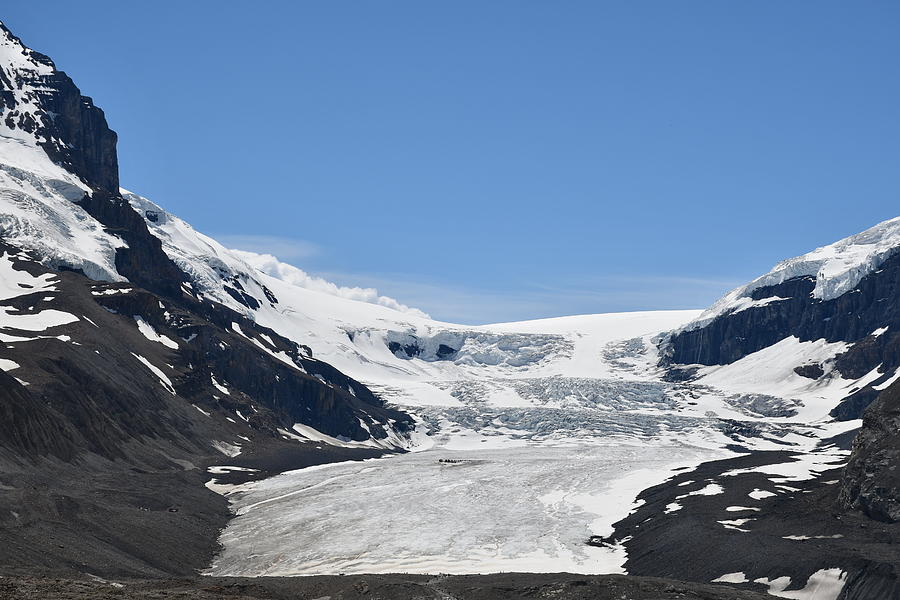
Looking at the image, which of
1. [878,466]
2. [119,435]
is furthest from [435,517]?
[119,435]

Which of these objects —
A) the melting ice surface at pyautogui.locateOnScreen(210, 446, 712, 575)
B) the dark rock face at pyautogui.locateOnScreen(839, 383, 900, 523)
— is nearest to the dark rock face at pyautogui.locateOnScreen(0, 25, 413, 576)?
the melting ice surface at pyautogui.locateOnScreen(210, 446, 712, 575)

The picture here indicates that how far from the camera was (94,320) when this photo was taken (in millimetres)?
158875

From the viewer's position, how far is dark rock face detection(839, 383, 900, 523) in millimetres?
67688

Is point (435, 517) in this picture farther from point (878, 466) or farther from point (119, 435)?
point (119, 435)

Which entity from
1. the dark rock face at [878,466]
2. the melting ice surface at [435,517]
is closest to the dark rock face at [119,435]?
the melting ice surface at [435,517]

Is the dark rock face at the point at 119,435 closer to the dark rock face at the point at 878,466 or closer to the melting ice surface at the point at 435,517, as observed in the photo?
the melting ice surface at the point at 435,517

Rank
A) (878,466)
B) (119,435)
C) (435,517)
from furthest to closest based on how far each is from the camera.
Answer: (119,435) < (435,517) < (878,466)

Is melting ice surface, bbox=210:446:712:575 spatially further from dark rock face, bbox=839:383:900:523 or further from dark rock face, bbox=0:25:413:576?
dark rock face, bbox=839:383:900:523

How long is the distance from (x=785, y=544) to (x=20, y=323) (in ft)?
387

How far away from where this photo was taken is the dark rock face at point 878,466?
67.7 meters

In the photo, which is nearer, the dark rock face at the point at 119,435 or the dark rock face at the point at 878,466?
the dark rock face at the point at 878,466

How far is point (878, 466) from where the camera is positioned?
233ft

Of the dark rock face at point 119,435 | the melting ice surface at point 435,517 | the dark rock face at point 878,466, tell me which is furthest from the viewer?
the melting ice surface at point 435,517

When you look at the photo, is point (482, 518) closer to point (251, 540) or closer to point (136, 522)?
point (251, 540)
